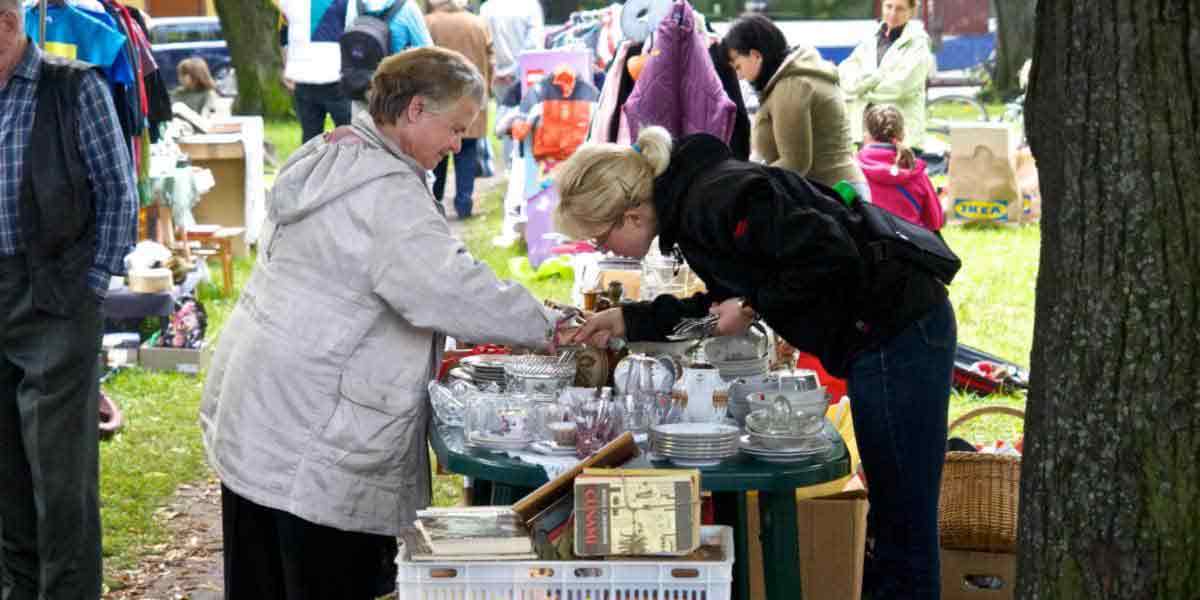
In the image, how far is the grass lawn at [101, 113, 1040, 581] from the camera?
596 cm

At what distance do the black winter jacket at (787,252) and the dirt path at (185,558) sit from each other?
96.3 inches

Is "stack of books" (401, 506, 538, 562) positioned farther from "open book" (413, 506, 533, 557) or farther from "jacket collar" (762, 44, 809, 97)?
"jacket collar" (762, 44, 809, 97)

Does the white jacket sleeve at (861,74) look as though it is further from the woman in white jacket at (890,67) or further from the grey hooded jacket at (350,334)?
the grey hooded jacket at (350,334)

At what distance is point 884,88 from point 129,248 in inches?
276

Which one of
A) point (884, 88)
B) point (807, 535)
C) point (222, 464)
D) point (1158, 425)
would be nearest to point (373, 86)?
point (222, 464)

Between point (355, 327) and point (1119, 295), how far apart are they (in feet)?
5.16

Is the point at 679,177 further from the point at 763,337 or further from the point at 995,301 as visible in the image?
the point at 995,301

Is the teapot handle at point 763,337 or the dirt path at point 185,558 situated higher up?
the teapot handle at point 763,337

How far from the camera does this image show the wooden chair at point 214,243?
30.6ft

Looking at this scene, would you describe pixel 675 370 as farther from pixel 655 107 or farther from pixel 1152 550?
pixel 655 107

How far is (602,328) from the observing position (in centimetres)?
378

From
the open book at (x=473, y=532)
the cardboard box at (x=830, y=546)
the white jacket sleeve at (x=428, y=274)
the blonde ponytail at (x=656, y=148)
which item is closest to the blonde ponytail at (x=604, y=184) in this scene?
the blonde ponytail at (x=656, y=148)

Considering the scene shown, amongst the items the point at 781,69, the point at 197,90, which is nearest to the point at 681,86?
the point at 781,69

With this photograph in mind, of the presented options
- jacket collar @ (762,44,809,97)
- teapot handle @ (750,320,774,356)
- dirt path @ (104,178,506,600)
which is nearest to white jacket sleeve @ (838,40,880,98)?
jacket collar @ (762,44,809,97)
